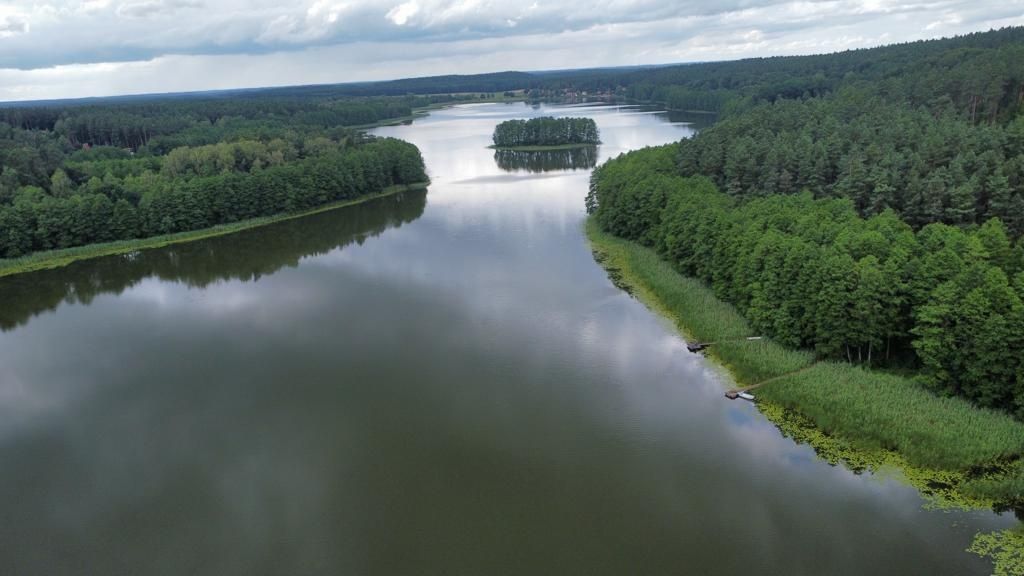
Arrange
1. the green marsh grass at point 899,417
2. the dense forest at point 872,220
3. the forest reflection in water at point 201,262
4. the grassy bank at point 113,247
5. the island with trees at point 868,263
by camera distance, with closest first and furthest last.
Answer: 1. the green marsh grass at point 899,417
2. the island with trees at point 868,263
3. the dense forest at point 872,220
4. the forest reflection in water at point 201,262
5. the grassy bank at point 113,247

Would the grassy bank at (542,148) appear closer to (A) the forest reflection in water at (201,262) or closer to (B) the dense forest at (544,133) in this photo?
(B) the dense forest at (544,133)

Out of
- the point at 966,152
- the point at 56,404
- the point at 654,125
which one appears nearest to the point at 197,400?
the point at 56,404

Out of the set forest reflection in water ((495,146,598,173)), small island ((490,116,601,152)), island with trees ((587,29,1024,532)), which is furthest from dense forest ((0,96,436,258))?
island with trees ((587,29,1024,532))

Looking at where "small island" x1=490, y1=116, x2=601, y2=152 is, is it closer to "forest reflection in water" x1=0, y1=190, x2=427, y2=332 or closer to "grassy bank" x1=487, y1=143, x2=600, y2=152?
"grassy bank" x1=487, y1=143, x2=600, y2=152

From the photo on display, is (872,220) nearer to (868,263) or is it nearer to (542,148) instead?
(868,263)

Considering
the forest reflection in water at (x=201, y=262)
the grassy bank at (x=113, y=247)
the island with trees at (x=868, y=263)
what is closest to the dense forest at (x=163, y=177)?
the grassy bank at (x=113, y=247)

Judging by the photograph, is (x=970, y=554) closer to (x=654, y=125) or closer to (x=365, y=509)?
(x=365, y=509)

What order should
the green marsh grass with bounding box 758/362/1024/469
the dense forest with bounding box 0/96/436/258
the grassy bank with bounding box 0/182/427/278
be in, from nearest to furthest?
1. the green marsh grass with bounding box 758/362/1024/469
2. the grassy bank with bounding box 0/182/427/278
3. the dense forest with bounding box 0/96/436/258
